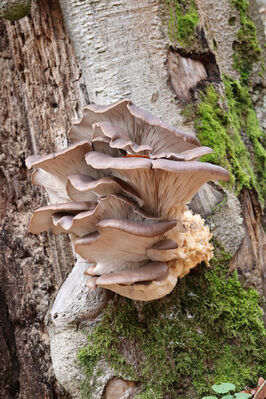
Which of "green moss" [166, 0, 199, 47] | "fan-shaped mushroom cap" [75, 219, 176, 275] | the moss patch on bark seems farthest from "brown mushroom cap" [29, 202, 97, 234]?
the moss patch on bark

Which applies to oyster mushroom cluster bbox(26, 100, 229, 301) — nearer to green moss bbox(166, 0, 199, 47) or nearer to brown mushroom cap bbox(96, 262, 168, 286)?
brown mushroom cap bbox(96, 262, 168, 286)

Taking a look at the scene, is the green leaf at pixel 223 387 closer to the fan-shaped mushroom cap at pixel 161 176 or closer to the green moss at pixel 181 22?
the fan-shaped mushroom cap at pixel 161 176

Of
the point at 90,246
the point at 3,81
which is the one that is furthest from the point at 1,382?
the point at 3,81

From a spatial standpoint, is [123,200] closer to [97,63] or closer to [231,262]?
[231,262]

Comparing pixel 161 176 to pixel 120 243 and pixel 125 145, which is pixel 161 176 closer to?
pixel 125 145

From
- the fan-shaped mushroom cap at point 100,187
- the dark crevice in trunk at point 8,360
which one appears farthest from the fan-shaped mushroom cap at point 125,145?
the dark crevice in trunk at point 8,360

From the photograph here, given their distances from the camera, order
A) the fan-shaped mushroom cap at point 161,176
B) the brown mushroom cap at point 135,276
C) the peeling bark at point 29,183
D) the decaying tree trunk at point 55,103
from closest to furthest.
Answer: the fan-shaped mushroom cap at point 161,176
the brown mushroom cap at point 135,276
the decaying tree trunk at point 55,103
the peeling bark at point 29,183
